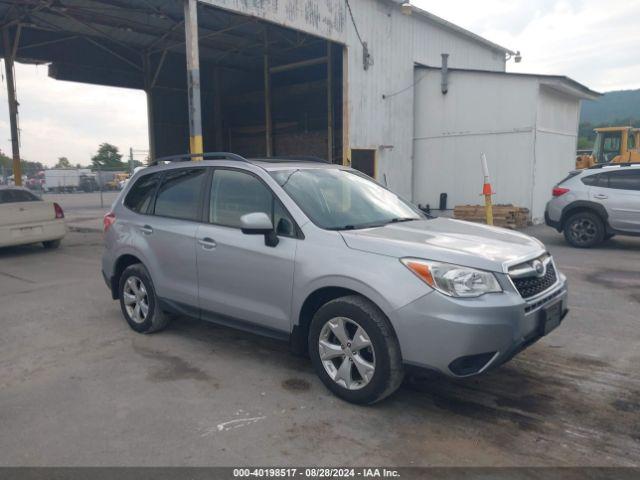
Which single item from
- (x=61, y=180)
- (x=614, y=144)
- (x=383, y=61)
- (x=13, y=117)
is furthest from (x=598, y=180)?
(x=61, y=180)

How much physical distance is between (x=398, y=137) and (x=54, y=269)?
10.6 metres

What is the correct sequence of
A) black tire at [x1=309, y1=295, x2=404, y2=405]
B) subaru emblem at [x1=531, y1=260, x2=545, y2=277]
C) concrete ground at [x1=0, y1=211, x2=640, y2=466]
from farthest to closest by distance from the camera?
subaru emblem at [x1=531, y1=260, x2=545, y2=277]
black tire at [x1=309, y1=295, x2=404, y2=405]
concrete ground at [x1=0, y1=211, x2=640, y2=466]

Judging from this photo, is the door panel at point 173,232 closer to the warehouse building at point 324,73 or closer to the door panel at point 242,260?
the door panel at point 242,260

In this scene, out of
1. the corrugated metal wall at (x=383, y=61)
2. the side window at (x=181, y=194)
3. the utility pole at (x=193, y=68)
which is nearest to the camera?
the side window at (x=181, y=194)

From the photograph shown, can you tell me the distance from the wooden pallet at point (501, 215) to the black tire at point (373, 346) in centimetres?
1012

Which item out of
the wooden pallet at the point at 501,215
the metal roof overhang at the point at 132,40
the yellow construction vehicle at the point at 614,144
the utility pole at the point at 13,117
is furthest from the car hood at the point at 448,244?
the yellow construction vehicle at the point at 614,144

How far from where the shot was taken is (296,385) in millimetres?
4074

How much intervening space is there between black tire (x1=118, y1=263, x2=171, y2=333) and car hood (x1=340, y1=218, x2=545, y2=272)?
238cm

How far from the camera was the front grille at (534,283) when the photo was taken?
11.5 feet

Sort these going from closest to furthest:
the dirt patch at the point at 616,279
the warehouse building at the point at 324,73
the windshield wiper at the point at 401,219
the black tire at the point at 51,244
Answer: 1. the windshield wiper at the point at 401,219
2. the dirt patch at the point at 616,279
3. the black tire at the point at 51,244
4. the warehouse building at the point at 324,73

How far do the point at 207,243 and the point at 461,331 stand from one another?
92.4 inches

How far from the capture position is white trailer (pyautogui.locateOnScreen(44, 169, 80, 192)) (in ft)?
125

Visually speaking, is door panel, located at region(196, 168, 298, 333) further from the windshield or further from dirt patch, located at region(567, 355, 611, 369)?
dirt patch, located at region(567, 355, 611, 369)

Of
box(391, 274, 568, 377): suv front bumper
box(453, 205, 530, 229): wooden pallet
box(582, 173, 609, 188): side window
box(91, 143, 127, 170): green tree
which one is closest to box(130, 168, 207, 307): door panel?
box(391, 274, 568, 377): suv front bumper
